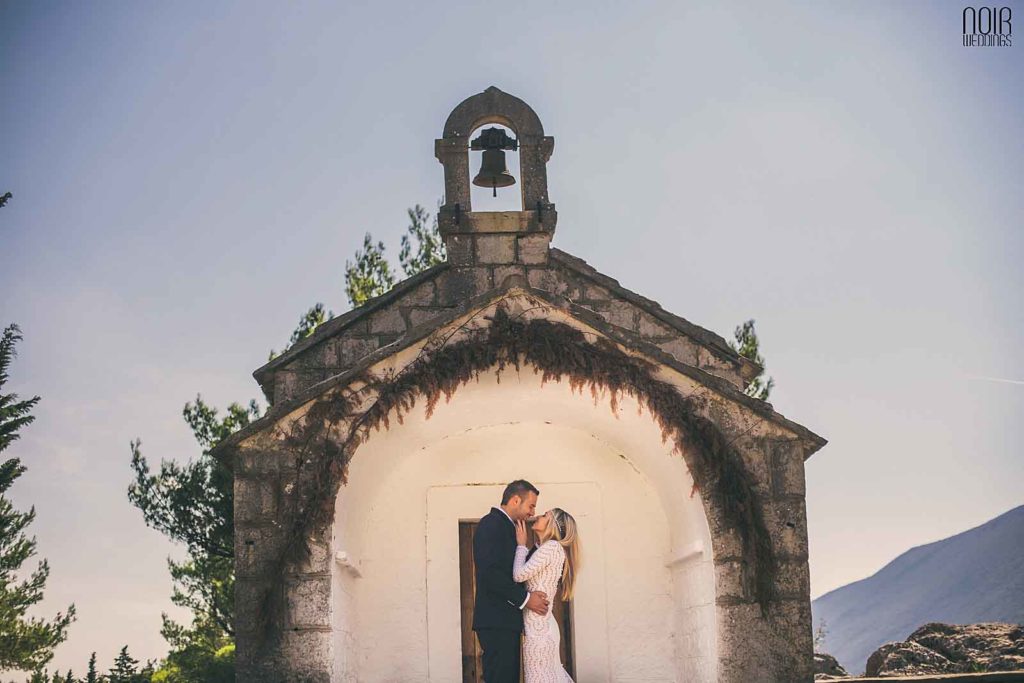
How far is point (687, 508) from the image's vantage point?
8.50m

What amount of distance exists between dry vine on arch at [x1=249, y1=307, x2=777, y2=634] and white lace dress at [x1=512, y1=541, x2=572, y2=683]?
3.83 feet

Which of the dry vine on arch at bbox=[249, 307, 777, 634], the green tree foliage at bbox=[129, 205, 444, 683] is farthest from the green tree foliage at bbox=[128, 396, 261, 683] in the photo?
the dry vine on arch at bbox=[249, 307, 777, 634]

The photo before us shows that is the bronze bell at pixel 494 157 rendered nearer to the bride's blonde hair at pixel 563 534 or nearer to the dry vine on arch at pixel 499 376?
the dry vine on arch at pixel 499 376

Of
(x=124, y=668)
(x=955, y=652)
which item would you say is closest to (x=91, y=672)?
(x=124, y=668)

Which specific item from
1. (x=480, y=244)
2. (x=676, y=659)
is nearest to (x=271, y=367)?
(x=480, y=244)

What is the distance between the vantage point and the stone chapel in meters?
7.83

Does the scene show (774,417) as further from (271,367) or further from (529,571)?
(271,367)

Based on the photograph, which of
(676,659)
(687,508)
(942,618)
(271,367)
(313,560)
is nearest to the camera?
(313,560)

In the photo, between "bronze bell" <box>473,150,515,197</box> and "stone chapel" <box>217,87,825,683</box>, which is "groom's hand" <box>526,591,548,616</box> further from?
"bronze bell" <box>473,150,515,197</box>

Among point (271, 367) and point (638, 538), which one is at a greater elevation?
point (271, 367)

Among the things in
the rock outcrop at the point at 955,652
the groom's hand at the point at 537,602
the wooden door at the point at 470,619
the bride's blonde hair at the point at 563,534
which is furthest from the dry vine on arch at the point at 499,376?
the rock outcrop at the point at 955,652

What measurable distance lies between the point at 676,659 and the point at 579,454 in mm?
1812

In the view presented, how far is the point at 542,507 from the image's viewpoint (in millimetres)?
9805

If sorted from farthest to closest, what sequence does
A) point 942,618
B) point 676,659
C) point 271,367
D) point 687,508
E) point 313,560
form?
point 942,618, point 271,367, point 676,659, point 687,508, point 313,560
